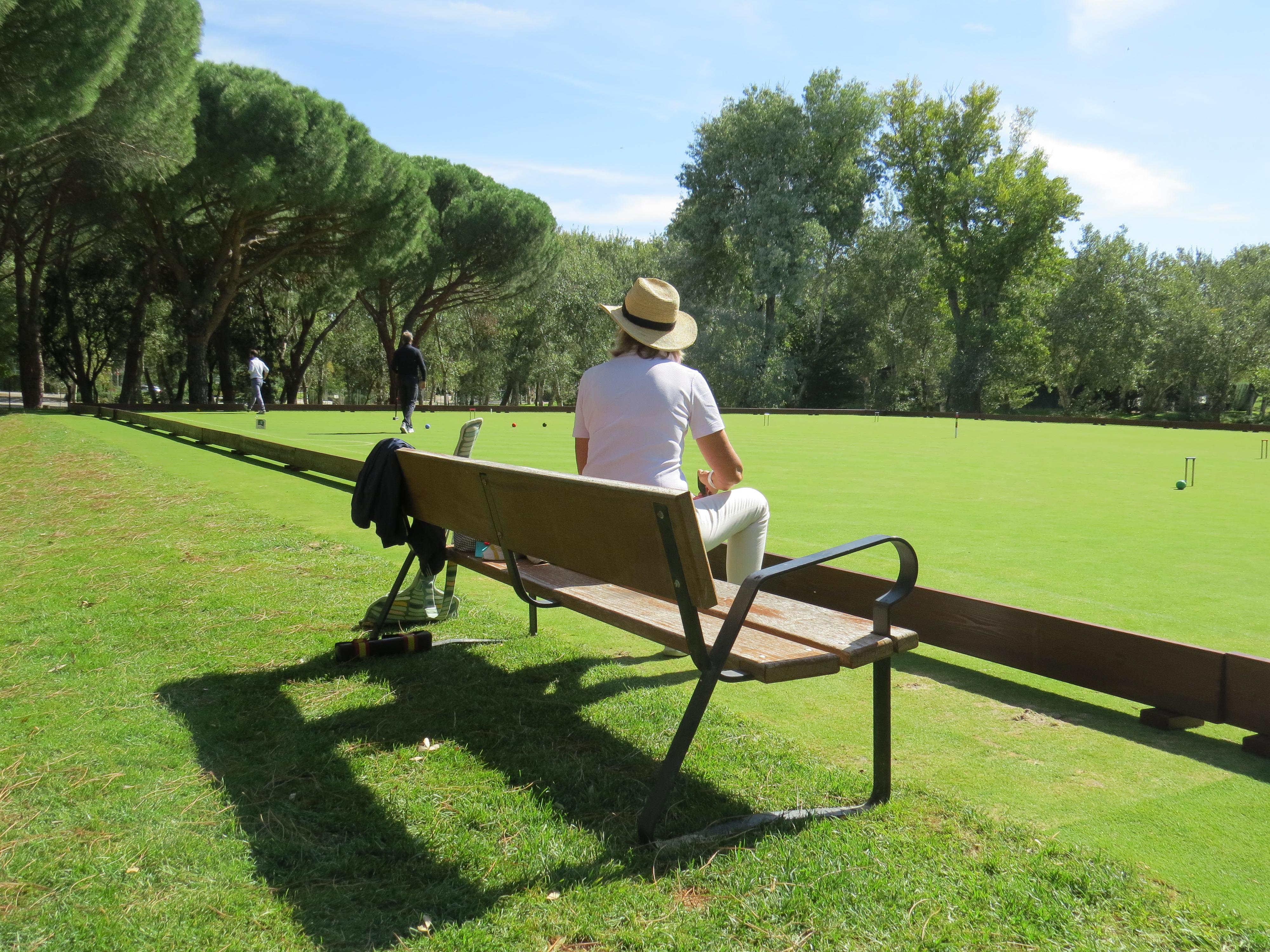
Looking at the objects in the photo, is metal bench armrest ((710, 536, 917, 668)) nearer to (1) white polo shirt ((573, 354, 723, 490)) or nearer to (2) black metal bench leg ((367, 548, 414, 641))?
(1) white polo shirt ((573, 354, 723, 490))

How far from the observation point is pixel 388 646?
4.52 meters

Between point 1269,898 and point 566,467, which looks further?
point 566,467

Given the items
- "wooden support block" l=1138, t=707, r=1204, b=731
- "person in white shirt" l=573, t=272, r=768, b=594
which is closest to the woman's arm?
"person in white shirt" l=573, t=272, r=768, b=594

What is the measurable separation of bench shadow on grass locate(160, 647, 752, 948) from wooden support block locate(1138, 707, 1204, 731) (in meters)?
1.75

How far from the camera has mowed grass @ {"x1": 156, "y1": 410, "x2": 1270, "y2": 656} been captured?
5898 millimetres

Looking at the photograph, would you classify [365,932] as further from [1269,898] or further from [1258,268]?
[1258,268]

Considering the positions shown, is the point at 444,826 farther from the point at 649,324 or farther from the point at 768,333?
the point at 768,333

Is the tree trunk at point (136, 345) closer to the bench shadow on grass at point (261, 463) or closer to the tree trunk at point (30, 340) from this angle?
the tree trunk at point (30, 340)

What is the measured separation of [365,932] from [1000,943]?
1435 millimetres

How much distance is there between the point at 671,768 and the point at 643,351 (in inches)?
71.4

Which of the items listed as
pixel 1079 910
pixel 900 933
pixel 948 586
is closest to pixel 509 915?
pixel 900 933

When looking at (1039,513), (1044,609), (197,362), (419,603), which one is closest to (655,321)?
(419,603)

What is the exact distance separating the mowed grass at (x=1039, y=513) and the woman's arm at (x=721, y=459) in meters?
2.55

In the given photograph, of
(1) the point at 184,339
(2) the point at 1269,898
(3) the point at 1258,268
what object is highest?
(3) the point at 1258,268
